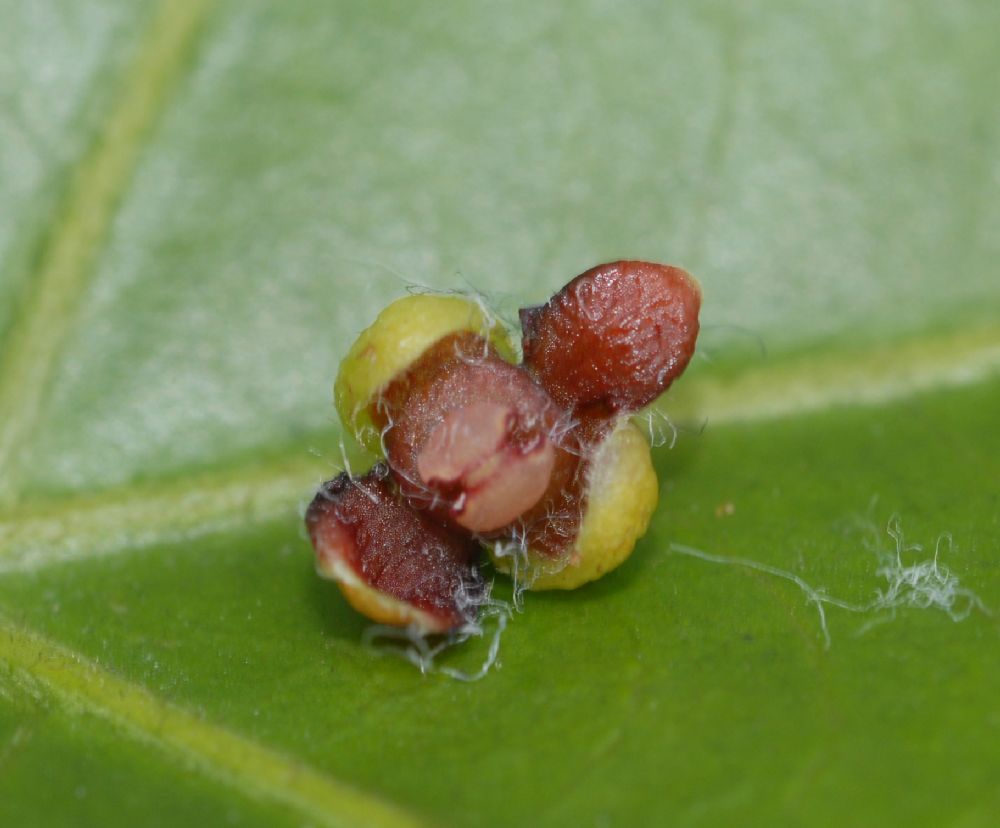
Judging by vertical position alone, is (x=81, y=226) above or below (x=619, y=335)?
above

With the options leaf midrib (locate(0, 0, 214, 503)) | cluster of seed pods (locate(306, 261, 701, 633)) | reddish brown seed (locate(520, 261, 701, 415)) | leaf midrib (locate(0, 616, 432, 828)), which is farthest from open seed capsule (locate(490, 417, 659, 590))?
leaf midrib (locate(0, 0, 214, 503))

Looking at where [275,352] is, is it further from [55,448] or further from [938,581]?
[938,581]

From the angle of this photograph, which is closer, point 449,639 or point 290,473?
point 449,639

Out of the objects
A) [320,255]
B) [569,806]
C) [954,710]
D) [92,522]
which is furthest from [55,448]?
[954,710]

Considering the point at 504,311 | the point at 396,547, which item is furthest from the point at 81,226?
the point at 396,547

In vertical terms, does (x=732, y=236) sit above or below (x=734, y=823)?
below

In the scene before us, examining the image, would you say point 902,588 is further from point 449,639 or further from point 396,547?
point 396,547

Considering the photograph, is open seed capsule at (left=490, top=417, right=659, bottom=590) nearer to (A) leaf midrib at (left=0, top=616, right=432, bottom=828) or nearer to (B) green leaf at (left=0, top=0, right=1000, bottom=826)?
(B) green leaf at (left=0, top=0, right=1000, bottom=826)
